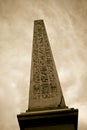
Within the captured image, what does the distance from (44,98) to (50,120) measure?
100 centimetres

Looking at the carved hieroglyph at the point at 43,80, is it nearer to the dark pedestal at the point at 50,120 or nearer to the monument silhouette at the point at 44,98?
the monument silhouette at the point at 44,98

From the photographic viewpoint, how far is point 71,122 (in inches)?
382

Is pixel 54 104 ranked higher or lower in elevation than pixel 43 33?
lower

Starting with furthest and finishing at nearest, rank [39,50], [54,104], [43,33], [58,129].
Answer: [43,33] → [39,50] → [54,104] → [58,129]

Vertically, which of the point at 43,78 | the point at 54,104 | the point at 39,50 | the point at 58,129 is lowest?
the point at 58,129

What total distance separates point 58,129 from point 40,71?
2265 millimetres

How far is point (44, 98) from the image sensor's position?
1057cm

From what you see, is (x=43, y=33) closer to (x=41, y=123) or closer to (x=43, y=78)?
(x=43, y=78)

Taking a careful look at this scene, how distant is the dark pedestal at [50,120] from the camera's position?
9.65 meters

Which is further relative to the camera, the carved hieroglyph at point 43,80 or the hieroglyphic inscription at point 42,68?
the hieroglyphic inscription at point 42,68

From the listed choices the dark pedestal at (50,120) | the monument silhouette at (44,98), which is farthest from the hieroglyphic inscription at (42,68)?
the dark pedestal at (50,120)

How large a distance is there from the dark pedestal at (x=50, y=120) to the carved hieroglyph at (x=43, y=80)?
2.07 feet

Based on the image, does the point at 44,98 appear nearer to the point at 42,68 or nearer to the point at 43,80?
the point at 43,80

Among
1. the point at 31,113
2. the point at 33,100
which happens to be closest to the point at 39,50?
the point at 33,100
